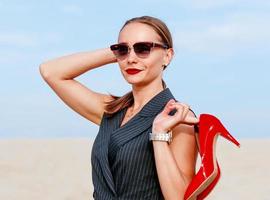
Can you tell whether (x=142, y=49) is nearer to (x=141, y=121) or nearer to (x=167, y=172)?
(x=141, y=121)

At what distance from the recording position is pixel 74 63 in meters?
4.05

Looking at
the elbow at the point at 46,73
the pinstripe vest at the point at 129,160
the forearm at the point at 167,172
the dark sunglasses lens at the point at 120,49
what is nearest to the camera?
the forearm at the point at 167,172

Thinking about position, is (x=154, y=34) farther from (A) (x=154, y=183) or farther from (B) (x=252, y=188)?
(B) (x=252, y=188)

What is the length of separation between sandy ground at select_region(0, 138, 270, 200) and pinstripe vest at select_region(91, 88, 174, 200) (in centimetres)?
824

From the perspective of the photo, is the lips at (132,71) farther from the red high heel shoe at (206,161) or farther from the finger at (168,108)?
the red high heel shoe at (206,161)

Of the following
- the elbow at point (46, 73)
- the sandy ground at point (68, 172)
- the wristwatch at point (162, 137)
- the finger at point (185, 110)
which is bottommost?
the sandy ground at point (68, 172)

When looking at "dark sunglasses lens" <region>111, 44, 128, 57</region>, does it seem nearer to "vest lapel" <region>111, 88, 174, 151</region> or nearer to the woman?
the woman

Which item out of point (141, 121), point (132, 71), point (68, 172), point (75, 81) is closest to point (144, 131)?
point (141, 121)

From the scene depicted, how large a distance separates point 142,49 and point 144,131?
0.41 m

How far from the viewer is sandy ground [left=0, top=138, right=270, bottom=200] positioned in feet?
39.8

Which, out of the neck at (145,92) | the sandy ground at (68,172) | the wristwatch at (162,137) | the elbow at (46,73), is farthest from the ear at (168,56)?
the sandy ground at (68,172)

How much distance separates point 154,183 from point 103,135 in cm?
42

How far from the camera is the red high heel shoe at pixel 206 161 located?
325cm

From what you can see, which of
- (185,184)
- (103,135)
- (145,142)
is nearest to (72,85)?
(103,135)
